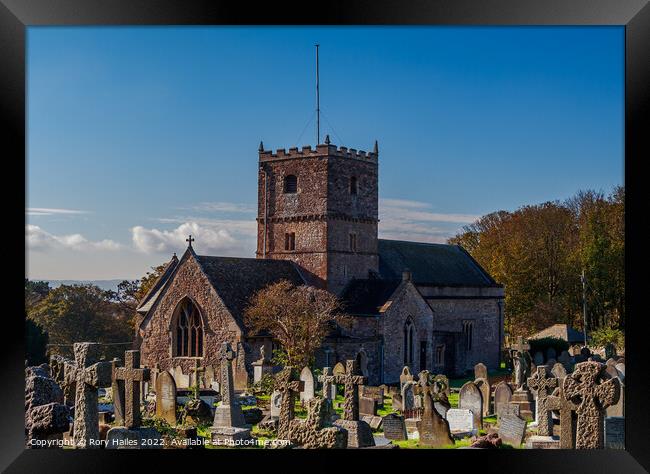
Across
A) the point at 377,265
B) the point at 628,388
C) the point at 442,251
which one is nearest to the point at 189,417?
the point at 628,388

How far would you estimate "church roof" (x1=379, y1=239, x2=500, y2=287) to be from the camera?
1570 inches

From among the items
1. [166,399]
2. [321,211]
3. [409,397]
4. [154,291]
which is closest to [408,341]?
[321,211]

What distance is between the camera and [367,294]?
115ft

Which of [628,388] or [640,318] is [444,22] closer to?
[640,318]

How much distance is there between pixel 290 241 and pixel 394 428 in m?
20.4

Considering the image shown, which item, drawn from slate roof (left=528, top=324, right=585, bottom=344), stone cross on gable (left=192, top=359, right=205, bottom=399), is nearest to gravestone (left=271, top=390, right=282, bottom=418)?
stone cross on gable (left=192, top=359, right=205, bottom=399)

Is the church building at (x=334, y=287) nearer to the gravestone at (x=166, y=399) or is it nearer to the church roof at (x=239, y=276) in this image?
the church roof at (x=239, y=276)

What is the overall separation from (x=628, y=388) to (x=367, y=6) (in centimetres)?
623

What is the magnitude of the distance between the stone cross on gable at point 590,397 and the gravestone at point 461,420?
6175mm

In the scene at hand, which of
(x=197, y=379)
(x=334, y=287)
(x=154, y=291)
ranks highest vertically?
(x=334, y=287)

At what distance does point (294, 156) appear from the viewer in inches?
1449

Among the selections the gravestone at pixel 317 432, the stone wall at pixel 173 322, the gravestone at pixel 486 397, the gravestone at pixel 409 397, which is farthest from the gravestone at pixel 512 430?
the stone wall at pixel 173 322

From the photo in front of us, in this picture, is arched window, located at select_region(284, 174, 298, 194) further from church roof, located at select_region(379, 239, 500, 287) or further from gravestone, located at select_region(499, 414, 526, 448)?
gravestone, located at select_region(499, 414, 526, 448)

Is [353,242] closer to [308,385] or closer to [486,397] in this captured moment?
[308,385]
